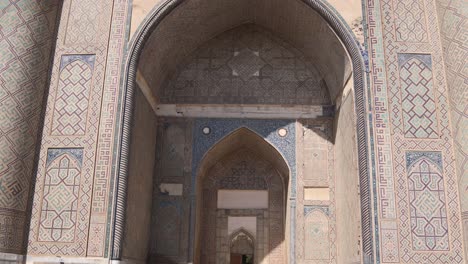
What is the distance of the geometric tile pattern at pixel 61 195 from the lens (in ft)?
19.3

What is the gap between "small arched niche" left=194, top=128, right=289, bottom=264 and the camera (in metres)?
8.07

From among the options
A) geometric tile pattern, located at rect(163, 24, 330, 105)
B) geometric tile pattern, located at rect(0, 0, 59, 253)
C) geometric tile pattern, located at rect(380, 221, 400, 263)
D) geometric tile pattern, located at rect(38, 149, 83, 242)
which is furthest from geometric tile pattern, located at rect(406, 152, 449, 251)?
geometric tile pattern, located at rect(0, 0, 59, 253)

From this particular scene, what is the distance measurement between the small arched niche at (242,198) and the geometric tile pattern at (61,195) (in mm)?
2297

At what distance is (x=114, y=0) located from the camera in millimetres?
6828

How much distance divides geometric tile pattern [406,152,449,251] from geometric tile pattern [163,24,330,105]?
2279mm

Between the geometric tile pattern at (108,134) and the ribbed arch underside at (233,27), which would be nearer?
the geometric tile pattern at (108,134)

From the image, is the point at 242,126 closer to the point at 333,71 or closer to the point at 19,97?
the point at 333,71

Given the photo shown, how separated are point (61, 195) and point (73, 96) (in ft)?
4.12

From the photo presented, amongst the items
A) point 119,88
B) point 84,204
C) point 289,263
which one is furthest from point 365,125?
point 84,204

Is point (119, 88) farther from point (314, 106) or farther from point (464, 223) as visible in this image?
point (464, 223)

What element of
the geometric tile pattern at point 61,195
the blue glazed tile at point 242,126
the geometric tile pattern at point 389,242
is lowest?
the geometric tile pattern at point 389,242

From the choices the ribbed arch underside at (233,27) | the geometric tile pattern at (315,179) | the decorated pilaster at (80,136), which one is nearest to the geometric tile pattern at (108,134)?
the decorated pilaster at (80,136)

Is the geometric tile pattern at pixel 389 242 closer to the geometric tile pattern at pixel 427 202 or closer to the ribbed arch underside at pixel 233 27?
the geometric tile pattern at pixel 427 202

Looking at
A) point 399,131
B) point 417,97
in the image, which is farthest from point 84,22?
point 417,97
